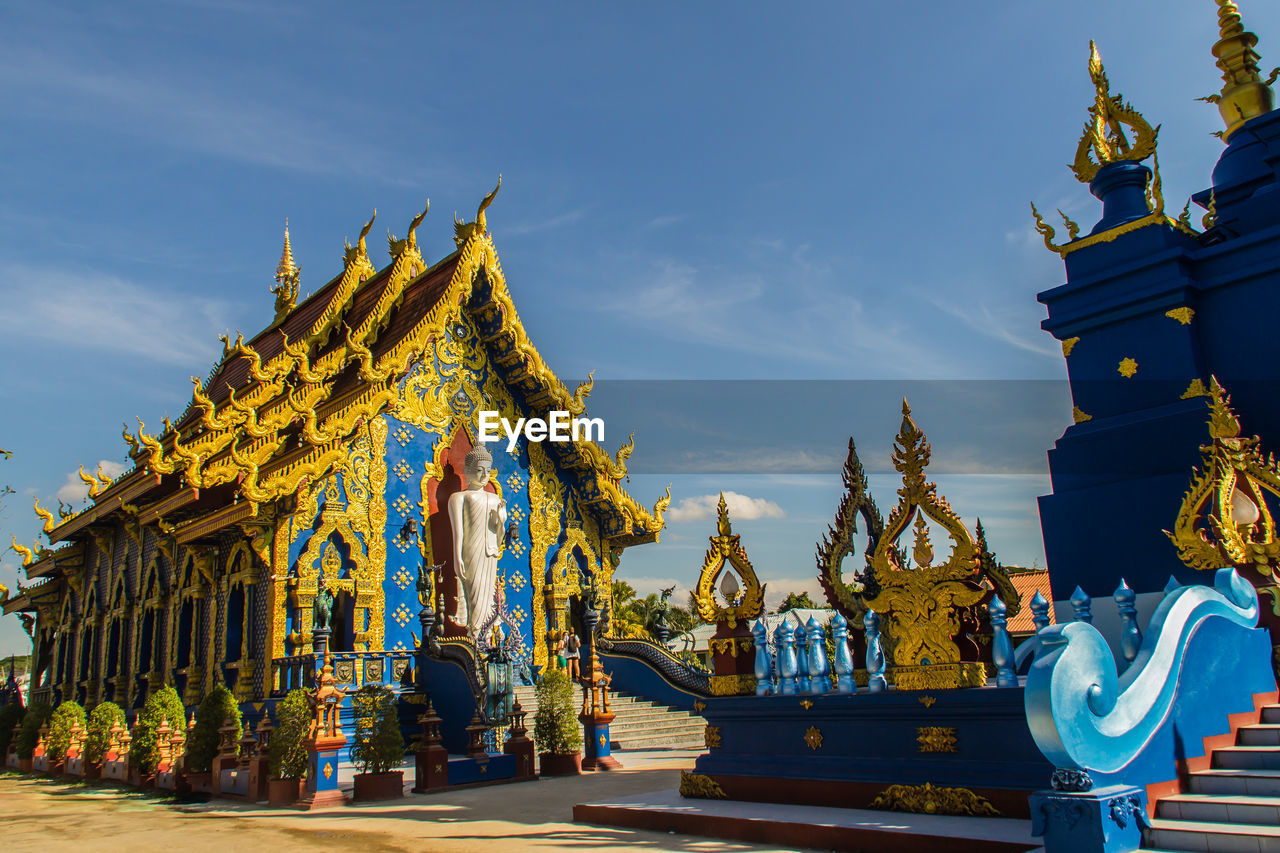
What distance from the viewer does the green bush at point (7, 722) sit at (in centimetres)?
1884

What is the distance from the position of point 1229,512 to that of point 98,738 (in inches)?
596

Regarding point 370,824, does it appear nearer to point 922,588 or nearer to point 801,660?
point 801,660

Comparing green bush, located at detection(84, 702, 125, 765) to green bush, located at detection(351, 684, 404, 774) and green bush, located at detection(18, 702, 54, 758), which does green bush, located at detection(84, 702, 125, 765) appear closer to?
green bush, located at detection(18, 702, 54, 758)

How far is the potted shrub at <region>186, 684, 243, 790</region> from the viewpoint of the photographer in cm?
1151

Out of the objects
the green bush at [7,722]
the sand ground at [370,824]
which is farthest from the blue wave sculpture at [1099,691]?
the green bush at [7,722]

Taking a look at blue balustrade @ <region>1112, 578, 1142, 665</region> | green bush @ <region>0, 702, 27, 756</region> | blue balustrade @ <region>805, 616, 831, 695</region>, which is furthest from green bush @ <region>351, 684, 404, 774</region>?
green bush @ <region>0, 702, 27, 756</region>

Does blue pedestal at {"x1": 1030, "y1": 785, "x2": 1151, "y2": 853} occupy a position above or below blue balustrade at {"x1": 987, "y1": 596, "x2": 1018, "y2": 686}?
below

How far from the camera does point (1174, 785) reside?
457 centimetres

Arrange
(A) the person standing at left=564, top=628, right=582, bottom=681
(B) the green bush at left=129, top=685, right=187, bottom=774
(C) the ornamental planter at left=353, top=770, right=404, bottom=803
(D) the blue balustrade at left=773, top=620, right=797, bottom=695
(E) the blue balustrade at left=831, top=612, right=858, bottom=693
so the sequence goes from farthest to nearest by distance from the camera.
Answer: (A) the person standing at left=564, top=628, right=582, bottom=681 < (B) the green bush at left=129, top=685, right=187, bottom=774 < (C) the ornamental planter at left=353, top=770, right=404, bottom=803 < (D) the blue balustrade at left=773, top=620, right=797, bottom=695 < (E) the blue balustrade at left=831, top=612, right=858, bottom=693

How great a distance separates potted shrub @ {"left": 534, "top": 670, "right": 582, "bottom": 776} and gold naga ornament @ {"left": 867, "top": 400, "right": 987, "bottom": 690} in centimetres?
609

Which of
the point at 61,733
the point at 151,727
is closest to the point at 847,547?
the point at 151,727

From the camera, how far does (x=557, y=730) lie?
460 inches

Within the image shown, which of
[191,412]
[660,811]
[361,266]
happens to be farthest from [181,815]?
[191,412]

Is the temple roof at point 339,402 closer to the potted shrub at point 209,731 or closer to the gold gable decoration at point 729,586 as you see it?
the potted shrub at point 209,731
